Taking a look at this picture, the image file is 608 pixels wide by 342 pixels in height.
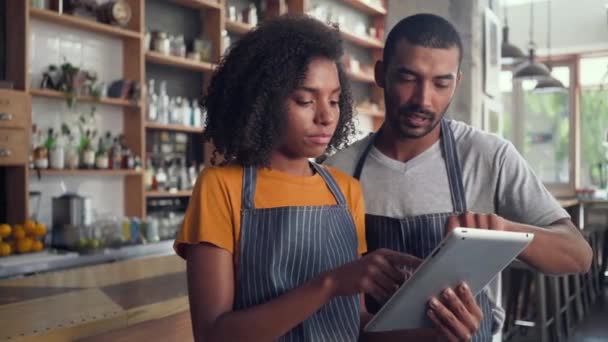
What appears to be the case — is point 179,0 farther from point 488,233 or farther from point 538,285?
point 488,233

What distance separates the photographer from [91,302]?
1615 millimetres

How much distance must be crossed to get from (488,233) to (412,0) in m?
2.25

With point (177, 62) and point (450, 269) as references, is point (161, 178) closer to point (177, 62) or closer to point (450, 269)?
point (177, 62)

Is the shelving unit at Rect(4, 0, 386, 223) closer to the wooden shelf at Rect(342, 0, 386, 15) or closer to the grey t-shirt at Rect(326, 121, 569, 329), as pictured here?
the wooden shelf at Rect(342, 0, 386, 15)

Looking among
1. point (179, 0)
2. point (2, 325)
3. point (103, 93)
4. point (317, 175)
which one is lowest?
point (2, 325)

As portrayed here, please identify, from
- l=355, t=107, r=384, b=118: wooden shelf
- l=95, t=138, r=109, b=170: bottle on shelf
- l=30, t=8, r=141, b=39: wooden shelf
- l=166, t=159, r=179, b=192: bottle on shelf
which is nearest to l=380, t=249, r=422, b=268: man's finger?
l=30, t=8, r=141, b=39: wooden shelf

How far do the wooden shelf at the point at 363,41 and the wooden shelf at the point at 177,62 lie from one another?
6.79 feet

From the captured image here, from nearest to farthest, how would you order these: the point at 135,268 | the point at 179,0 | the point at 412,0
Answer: the point at 135,268
the point at 412,0
the point at 179,0

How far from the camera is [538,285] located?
4.14 m

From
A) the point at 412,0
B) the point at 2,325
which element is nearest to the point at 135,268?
the point at 2,325

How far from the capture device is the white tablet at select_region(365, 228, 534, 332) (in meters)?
0.89

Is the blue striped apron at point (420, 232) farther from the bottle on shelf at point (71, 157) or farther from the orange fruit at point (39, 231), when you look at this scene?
the bottle on shelf at point (71, 157)

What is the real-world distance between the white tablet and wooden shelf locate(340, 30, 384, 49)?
5408mm

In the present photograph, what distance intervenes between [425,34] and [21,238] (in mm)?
2827
